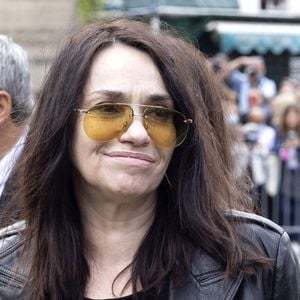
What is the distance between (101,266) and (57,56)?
554 mm

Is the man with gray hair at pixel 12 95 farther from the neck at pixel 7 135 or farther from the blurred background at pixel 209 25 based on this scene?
the blurred background at pixel 209 25

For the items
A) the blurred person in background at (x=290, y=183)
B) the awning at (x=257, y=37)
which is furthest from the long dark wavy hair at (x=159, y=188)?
the awning at (x=257, y=37)

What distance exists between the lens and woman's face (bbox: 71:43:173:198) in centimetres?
245

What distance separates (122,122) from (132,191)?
171 millimetres

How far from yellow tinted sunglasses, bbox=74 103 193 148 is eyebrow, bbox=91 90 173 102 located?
2 cm

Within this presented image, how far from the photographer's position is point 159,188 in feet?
8.60

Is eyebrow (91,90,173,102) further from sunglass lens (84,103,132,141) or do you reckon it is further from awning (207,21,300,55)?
awning (207,21,300,55)

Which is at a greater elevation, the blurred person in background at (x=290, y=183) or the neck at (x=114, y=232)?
the neck at (x=114, y=232)

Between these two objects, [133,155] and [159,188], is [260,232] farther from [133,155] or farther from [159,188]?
[133,155]

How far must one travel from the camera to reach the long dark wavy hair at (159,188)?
8.23 feet

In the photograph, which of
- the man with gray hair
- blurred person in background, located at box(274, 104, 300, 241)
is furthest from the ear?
blurred person in background, located at box(274, 104, 300, 241)

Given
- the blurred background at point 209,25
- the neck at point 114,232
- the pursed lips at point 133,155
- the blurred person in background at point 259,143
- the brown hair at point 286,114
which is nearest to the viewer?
the pursed lips at point 133,155

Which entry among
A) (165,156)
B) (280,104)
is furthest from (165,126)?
(280,104)

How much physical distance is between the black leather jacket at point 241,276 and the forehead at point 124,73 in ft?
1.37
